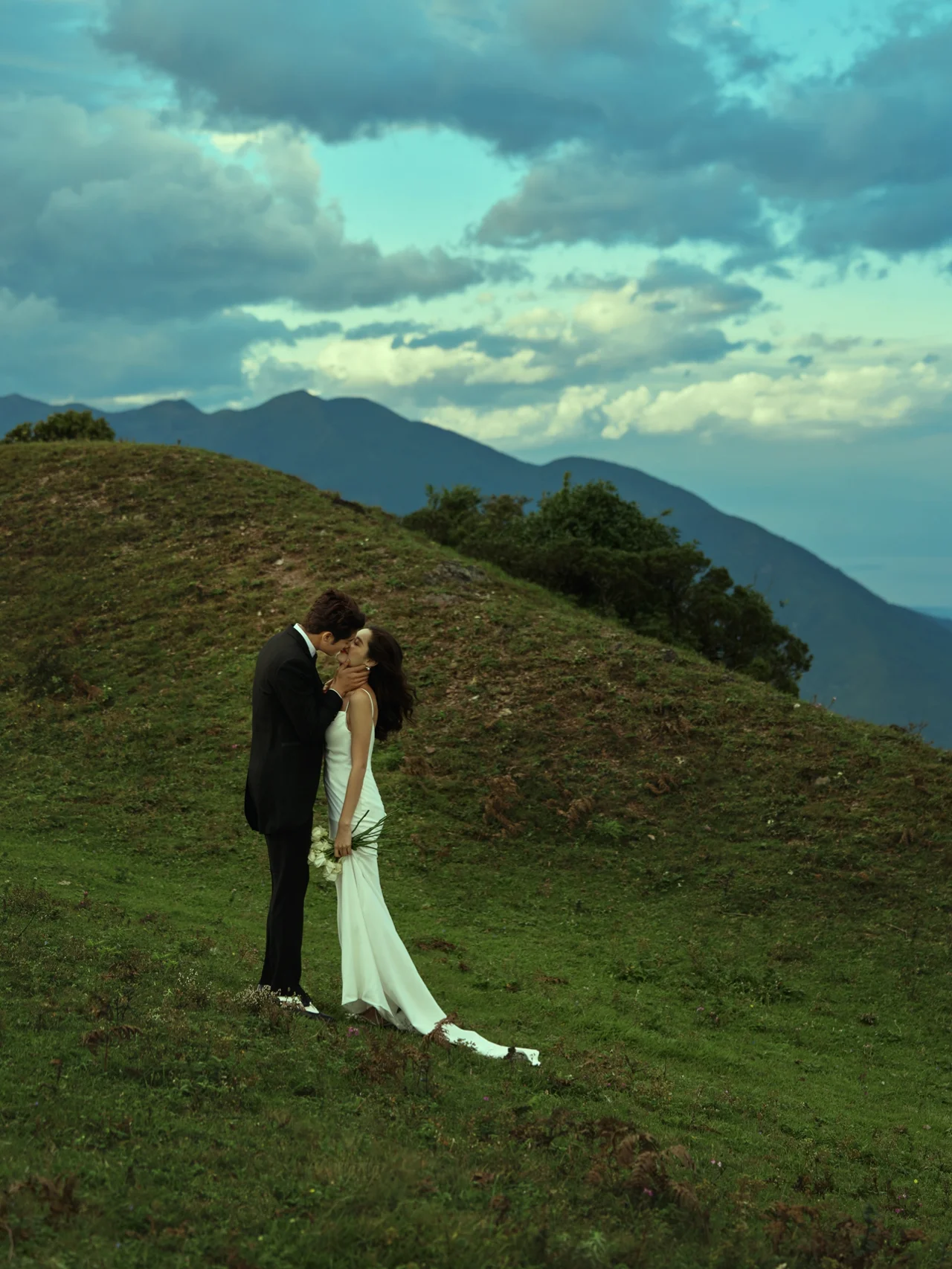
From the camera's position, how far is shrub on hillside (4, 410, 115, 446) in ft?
129

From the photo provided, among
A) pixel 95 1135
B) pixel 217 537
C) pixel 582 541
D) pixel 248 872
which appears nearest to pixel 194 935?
pixel 248 872

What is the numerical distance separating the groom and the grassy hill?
1.86 ft

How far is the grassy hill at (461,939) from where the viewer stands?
5.13 meters

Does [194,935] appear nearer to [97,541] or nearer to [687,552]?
[97,541]

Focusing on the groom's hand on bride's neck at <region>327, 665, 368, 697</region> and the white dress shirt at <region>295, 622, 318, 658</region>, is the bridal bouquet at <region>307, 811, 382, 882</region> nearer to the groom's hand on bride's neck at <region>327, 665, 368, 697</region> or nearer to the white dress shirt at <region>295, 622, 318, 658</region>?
the groom's hand on bride's neck at <region>327, 665, 368, 697</region>

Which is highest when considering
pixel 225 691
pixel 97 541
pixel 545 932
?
pixel 97 541

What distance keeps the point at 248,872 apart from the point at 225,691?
18.8ft

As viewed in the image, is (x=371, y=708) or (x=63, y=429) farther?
(x=63, y=429)

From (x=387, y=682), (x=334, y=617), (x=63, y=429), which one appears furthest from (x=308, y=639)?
(x=63, y=429)

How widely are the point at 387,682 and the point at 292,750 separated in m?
0.89

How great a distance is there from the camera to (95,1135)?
5.20m

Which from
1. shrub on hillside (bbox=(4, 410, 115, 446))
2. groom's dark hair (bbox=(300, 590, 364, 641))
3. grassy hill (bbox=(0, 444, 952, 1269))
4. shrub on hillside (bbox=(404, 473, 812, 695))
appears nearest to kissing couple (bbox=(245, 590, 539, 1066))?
groom's dark hair (bbox=(300, 590, 364, 641))

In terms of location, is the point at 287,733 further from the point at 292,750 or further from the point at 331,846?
the point at 331,846

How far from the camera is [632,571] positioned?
36.6 meters
